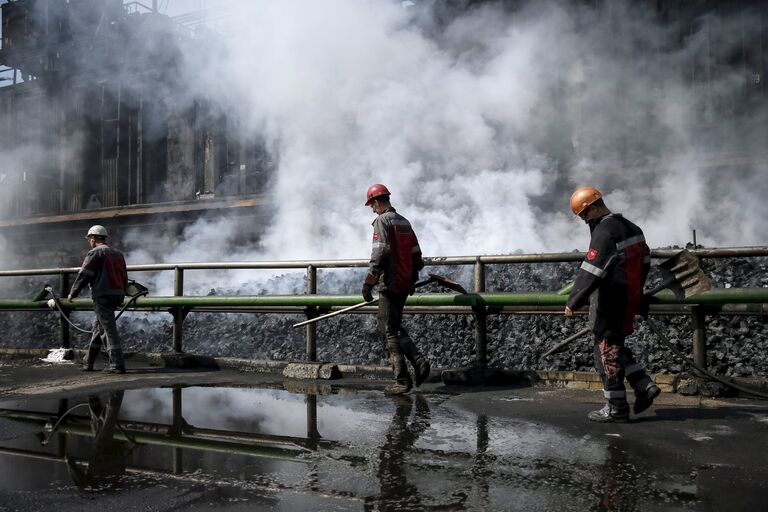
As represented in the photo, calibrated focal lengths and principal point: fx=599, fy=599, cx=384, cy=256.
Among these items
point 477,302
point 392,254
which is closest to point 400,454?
point 392,254

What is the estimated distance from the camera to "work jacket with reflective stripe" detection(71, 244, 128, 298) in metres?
6.64

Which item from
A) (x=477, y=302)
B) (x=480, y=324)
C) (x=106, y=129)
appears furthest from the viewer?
(x=106, y=129)

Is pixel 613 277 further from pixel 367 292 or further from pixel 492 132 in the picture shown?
pixel 492 132

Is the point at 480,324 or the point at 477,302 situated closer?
the point at 477,302

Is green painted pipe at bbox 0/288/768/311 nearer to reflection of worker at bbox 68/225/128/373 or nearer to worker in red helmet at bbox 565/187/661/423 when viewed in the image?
reflection of worker at bbox 68/225/128/373

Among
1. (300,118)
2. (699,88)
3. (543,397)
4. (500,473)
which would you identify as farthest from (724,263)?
(300,118)

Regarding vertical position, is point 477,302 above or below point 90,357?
above

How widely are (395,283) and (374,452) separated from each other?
1.99 m

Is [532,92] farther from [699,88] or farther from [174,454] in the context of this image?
[174,454]

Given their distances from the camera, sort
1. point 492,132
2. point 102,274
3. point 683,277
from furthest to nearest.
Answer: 1. point 492,132
2. point 102,274
3. point 683,277

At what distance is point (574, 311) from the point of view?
13.5ft

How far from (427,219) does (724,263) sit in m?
6.95

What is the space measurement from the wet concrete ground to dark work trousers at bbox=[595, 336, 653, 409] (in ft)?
0.75

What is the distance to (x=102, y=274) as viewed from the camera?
264 inches
